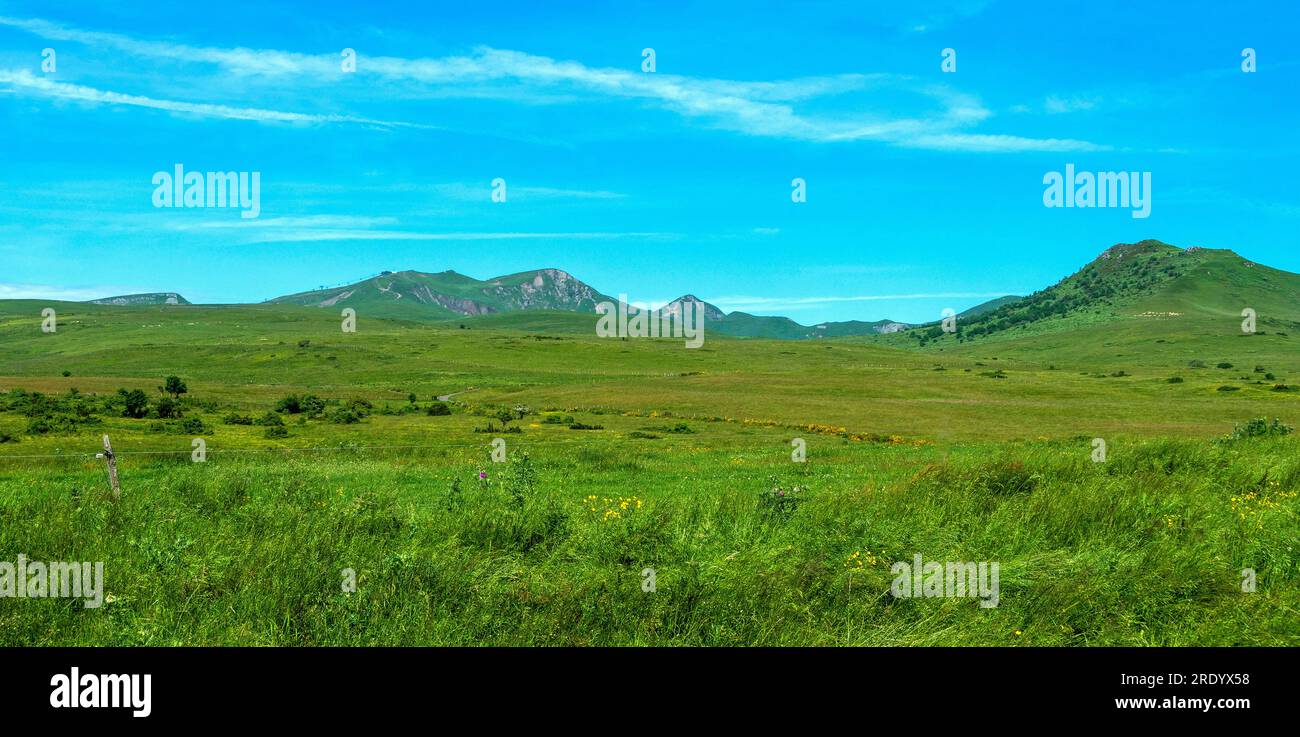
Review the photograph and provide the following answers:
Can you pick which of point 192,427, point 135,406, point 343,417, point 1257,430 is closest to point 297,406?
point 343,417

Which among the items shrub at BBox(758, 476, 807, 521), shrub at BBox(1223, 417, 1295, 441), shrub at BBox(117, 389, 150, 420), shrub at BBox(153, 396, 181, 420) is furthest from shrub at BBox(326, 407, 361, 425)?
shrub at BBox(1223, 417, 1295, 441)

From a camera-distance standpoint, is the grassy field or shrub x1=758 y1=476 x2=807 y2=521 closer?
the grassy field

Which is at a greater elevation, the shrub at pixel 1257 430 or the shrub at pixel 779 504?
the shrub at pixel 1257 430

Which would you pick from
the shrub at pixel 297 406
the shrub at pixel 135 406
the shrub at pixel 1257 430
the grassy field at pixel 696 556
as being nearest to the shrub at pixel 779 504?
the grassy field at pixel 696 556

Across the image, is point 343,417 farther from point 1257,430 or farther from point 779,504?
point 1257,430

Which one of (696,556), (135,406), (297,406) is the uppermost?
(696,556)

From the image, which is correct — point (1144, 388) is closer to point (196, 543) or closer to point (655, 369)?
point (655, 369)

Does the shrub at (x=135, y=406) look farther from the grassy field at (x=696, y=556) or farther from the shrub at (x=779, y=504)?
the shrub at (x=779, y=504)

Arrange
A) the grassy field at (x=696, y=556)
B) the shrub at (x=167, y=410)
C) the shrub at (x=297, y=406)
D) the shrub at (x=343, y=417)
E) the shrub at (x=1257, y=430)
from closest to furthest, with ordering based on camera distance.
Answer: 1. the grassy field at (x=696, y=556)
2. the shrub at (x=1257, y=430)
3. the shrub at (x=167, y=410)
4. the shrub at (x=343, y=417)
5. the shrub at (x=297, y=406)

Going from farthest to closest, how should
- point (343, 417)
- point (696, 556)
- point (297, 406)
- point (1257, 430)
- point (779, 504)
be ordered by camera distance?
point (297, 406), point (343, 417), point (1257, 430), point (779, 504), point (696, 556)

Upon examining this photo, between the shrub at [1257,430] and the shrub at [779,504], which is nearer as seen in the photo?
the shrub at [779,504]

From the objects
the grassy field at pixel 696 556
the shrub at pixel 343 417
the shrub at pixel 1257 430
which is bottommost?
the shrub at pixel 343 417

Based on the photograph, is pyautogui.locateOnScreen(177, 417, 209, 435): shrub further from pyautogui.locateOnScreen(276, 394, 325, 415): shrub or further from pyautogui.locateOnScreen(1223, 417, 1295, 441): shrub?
pyautogui.locateOnScreen(1223, 417, 1295, 441): shrub

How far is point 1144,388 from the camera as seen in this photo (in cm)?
10775
